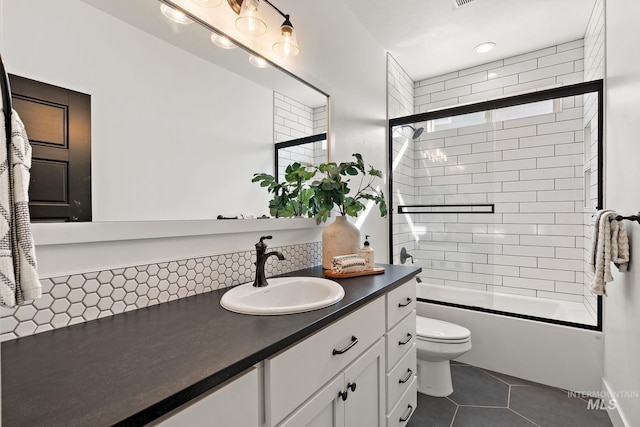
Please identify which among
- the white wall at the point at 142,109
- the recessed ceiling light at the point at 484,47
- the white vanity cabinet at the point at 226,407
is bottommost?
the white vanity cabinet at the point at 226,407

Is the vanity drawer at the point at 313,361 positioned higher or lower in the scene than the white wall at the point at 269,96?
lower

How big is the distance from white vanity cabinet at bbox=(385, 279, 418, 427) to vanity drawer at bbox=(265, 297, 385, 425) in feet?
0.66

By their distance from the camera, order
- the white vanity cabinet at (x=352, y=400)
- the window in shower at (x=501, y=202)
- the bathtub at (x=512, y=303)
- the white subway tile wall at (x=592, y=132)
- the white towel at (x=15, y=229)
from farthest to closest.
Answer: the window in shower at (x=501, y=202), the bathtub at (x=512, y=303), the white subway tile wall at (x=592, y=132), the white vanity cabinet at (x=352, y=400), the white towel at (x=15, y=229)

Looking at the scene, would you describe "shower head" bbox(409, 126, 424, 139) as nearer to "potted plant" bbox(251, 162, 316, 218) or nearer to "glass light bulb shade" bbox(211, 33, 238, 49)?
"potted plant" bbox(251, 162, 316, 218)

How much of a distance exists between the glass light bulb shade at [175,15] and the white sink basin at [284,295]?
1.04 m

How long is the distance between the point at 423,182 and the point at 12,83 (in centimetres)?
273

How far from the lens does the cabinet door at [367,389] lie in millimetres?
1083

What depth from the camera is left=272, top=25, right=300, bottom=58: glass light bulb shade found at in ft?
4.74

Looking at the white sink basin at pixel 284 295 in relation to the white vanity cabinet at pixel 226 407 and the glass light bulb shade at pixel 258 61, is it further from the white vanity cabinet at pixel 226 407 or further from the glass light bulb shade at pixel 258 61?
the glass light bulb shade at pixel 258 61

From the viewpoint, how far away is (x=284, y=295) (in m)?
1.34

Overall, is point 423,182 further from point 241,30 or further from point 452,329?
point 241,30

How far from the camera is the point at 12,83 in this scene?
77 centimetres

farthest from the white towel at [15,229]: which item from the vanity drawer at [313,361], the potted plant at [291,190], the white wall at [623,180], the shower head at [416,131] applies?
the shower head at [416,131]

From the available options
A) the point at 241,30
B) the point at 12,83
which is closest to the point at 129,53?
the point at 12,83
